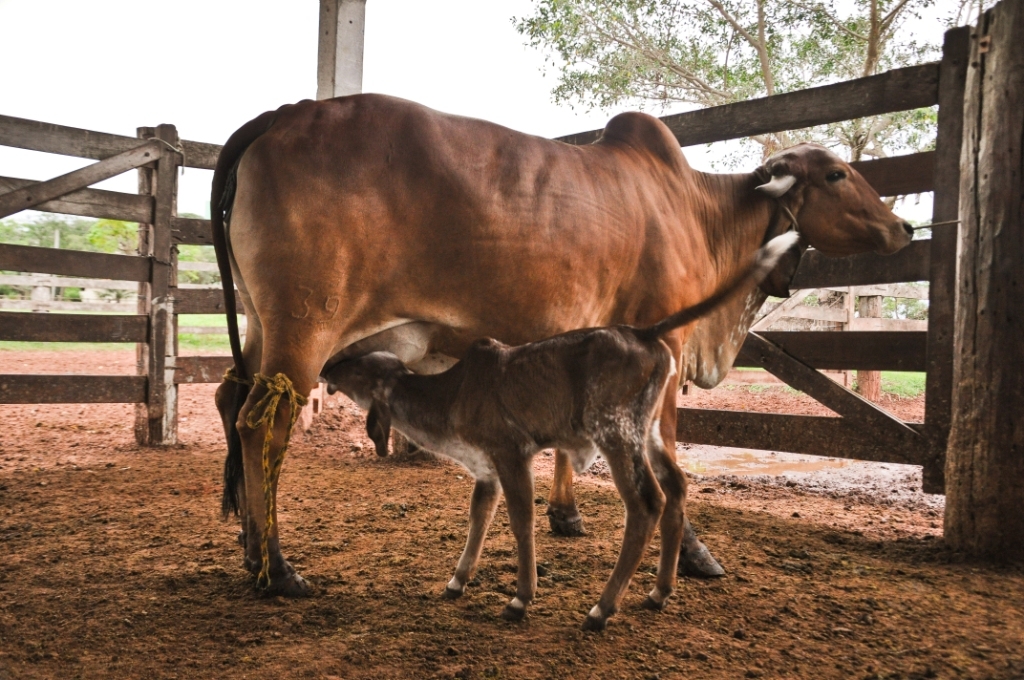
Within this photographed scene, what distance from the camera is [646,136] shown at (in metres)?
4.45

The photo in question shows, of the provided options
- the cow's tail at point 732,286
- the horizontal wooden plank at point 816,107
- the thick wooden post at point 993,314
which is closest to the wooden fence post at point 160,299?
the horizontal wooden plank at point 816,107

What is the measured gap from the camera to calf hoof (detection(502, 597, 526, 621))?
9.45 ft

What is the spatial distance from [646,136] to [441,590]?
8.79 feet

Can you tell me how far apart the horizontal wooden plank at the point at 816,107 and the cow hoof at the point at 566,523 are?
2604mm

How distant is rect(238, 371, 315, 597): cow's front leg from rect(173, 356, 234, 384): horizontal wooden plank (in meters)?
3.71

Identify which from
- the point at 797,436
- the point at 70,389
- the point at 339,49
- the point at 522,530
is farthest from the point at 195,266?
the point at 522,530

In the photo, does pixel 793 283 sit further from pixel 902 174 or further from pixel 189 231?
pixel 189 231

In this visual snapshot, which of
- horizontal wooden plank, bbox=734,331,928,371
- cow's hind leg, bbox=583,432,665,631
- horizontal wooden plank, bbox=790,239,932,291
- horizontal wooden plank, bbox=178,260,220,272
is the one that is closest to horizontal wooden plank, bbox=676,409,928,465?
horizontal wooden plank, bbox=734,331,928,371

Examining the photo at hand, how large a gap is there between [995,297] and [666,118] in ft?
8.51

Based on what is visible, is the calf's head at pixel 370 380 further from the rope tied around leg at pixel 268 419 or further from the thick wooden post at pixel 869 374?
the thick wooden post at pixel 869 374

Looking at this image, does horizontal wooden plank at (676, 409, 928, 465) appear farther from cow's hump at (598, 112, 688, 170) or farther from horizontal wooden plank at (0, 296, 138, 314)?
horizontal wooden plank at (0, 296, 138, 314)

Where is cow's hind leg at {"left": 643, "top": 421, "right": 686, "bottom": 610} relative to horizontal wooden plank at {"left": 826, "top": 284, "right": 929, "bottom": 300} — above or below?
below

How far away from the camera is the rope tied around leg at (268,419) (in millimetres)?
3006

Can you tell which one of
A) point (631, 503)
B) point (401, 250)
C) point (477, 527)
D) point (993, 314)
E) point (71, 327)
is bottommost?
point (477, 527)
